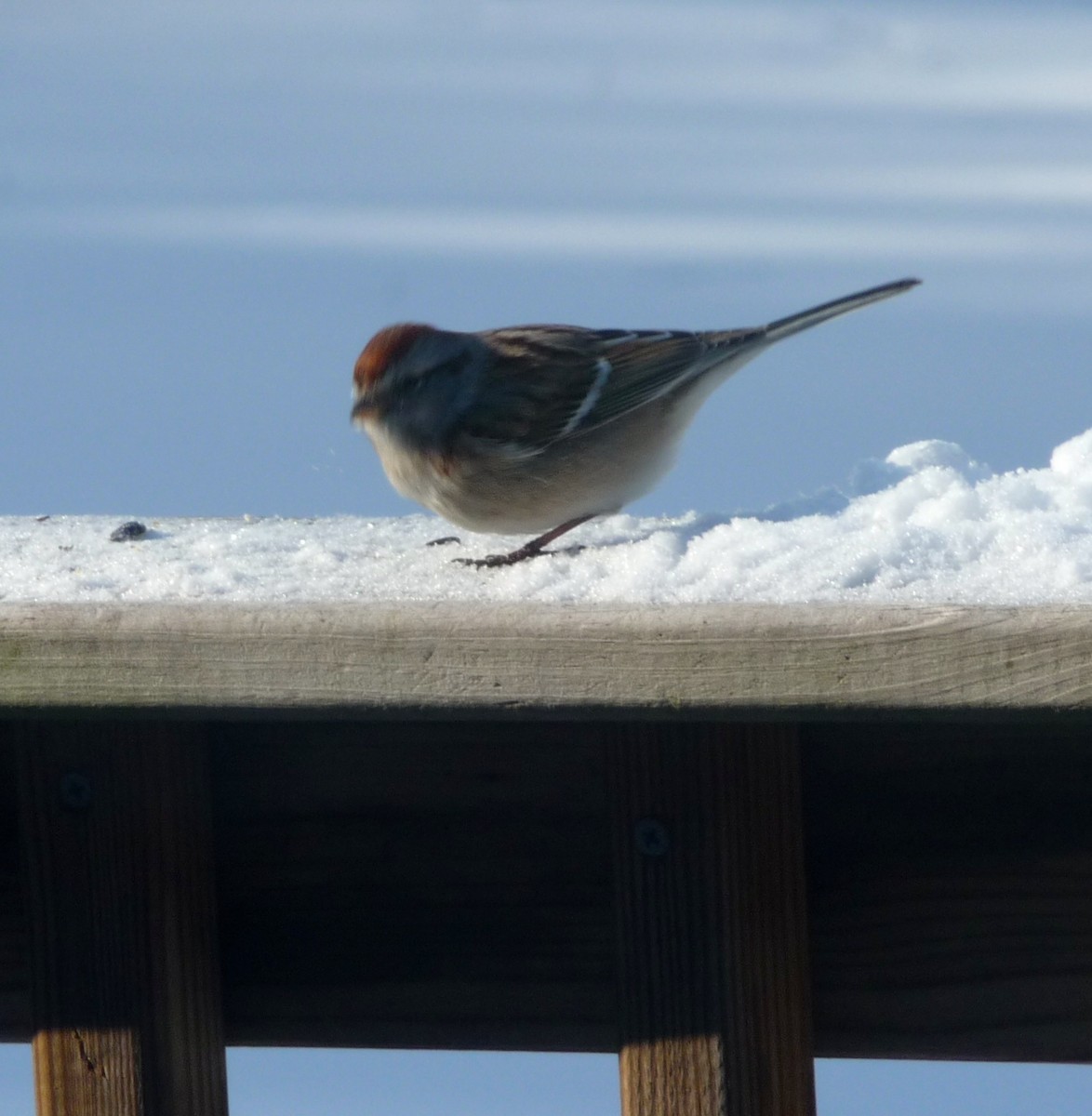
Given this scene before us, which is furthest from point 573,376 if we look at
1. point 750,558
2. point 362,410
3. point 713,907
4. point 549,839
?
point 713,907

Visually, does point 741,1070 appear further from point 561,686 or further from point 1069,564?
point 1069,564

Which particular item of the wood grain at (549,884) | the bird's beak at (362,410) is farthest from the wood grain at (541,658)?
the bird's beak at (362,410)

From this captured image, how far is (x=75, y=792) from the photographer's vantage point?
183 centimetres

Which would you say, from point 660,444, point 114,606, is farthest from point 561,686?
point 660,444

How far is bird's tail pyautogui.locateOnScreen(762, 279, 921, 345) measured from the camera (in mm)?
3680

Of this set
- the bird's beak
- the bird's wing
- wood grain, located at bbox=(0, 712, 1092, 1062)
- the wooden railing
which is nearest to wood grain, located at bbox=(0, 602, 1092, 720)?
the wooden railing

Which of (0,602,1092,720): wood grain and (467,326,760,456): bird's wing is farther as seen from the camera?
(467,326,760,456): bird's wing

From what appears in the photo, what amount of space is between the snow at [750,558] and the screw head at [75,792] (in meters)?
0.24

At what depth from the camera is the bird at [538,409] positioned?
3.46 m

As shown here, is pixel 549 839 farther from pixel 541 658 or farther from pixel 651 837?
pixel 541 658

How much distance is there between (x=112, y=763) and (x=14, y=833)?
0.22m

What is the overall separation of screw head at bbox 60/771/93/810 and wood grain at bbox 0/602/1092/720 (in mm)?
202

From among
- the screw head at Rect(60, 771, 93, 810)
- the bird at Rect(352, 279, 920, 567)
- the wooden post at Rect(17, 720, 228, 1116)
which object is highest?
the bird at Rect(352, 279, 920, 567)

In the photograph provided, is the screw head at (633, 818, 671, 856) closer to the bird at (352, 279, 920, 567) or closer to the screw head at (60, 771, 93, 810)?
the screw head at (60, 771, 93, 810)
